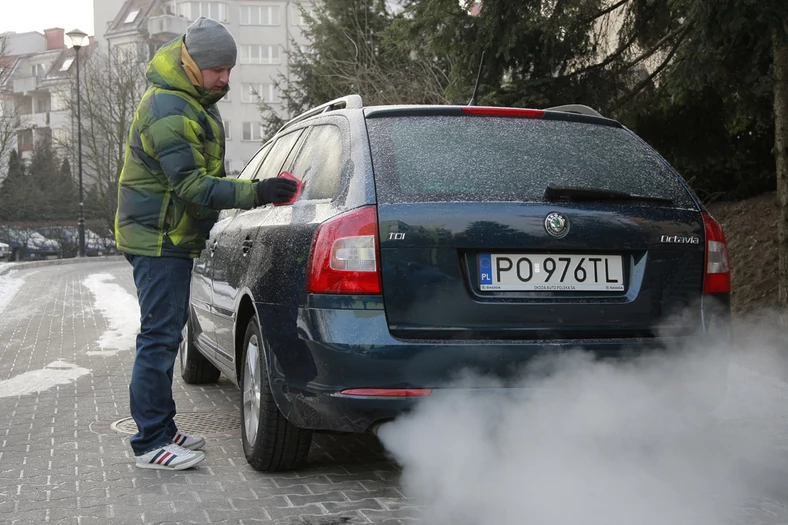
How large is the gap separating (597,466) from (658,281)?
0.82 meters

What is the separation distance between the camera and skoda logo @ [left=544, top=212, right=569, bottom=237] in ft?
12.6

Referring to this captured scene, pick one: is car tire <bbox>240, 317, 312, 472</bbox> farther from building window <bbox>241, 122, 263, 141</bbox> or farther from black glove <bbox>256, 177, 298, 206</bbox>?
building window <bbox>241, 122, 263, 141</bbox>

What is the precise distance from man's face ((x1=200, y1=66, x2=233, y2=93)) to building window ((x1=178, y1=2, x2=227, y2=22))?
64970mm

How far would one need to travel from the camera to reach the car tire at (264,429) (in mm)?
4363

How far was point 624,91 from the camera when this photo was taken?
34.3ft

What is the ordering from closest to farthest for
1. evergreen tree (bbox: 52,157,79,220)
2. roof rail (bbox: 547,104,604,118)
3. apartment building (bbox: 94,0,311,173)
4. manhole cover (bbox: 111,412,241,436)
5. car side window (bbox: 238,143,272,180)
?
1. roof rail (bbox: 547,104,604,118)
2. manhole cover (bbox: 111,412,241,436)
3. car side window (bbox: 238,143,272,180)
4. evergreen tree (bbox: 52,157,79,220)
5. apartment building (bbox: 94,0,311,173)

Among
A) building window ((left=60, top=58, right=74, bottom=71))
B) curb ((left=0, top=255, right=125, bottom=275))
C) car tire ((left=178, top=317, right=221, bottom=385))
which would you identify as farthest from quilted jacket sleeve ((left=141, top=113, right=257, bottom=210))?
building window ((left=60, top=58, right=74, bottom=71))

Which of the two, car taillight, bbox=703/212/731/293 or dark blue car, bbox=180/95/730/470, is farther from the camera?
car taillight, bbox=703/212/731/293

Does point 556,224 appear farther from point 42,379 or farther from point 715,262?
point 42,379

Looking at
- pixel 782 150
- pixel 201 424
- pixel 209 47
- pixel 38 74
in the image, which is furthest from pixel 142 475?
pixel 38 74

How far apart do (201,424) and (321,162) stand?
2109 millimetres

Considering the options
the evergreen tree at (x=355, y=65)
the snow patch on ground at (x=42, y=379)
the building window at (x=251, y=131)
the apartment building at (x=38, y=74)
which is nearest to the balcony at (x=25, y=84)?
the apartment building at (x=38, y=74)

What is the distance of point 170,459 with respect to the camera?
471 centimetres

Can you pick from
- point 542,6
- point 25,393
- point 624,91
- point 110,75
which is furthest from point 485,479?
point 110,75
